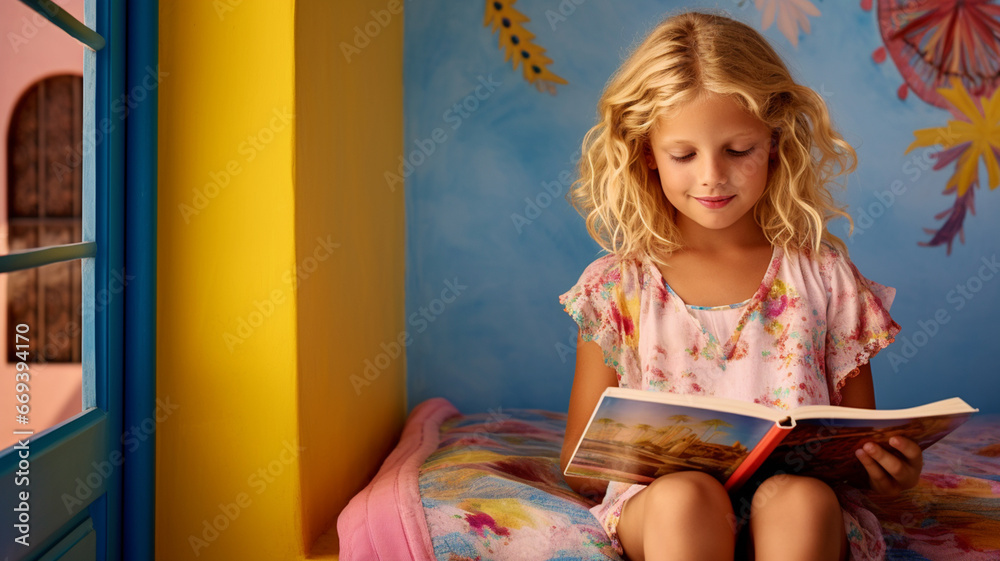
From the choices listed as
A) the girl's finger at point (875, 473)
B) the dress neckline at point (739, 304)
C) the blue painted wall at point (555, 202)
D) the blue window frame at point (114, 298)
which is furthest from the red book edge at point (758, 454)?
the blue painted wall at point (555, 202)

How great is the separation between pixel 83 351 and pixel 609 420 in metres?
0.76

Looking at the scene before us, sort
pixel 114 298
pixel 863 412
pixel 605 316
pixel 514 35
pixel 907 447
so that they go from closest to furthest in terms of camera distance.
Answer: pixel 863 412 < pixel 907 447 < pixel 114 298 < pixel 605 316 < pixel 514 35

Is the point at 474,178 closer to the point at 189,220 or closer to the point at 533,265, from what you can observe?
the point at 533,265

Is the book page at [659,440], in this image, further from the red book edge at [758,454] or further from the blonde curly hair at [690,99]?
the blonde curly hair at [690,99]

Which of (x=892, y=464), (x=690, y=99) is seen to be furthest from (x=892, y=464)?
(x=690, y=99)

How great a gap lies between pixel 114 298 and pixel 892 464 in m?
1.10

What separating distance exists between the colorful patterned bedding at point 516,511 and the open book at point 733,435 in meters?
0.18

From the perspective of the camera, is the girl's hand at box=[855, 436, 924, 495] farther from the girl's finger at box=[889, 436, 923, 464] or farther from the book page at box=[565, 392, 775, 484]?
the book page at box=[565, 392, 775, 484]

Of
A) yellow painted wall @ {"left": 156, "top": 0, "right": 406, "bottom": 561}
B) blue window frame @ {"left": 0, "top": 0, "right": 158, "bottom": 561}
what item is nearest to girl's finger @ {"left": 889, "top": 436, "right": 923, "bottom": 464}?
yellow painted wall @ {"left": 156, "top": 0, "right": 406, "bottom": 561}

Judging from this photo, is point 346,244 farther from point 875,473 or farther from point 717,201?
point 875,473

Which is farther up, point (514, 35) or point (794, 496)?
point (514, 35)

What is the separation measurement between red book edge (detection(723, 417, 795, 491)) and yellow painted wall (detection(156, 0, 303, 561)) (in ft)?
2.15

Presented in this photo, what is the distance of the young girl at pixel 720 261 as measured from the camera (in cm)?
120

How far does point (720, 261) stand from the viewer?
1325 mm
